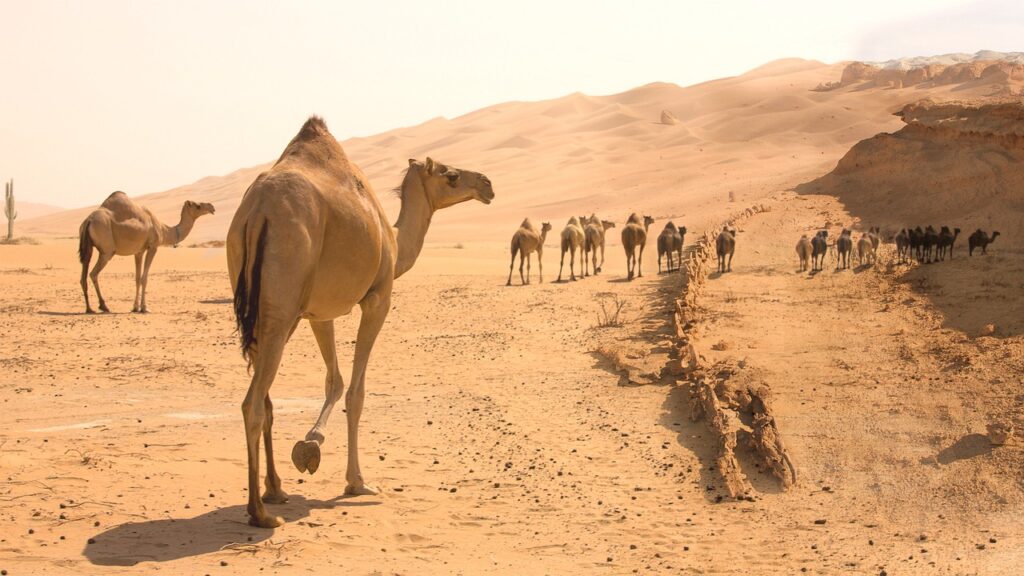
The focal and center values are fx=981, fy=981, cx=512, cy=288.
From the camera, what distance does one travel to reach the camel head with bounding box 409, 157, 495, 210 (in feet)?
32.2

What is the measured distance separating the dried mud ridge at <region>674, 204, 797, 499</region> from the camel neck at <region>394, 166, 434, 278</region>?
3.51 metres

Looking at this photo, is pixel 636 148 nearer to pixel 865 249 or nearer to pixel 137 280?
pixel 865 249

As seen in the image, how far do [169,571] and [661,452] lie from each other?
17.1 feet

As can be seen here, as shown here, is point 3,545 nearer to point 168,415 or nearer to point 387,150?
point 168,415

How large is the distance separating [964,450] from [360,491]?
555 centimetres

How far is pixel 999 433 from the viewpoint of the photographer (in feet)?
29.8

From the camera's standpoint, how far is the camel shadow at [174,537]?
6.21m

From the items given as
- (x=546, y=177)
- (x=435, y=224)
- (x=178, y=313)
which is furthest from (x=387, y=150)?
(x=178, y=313)

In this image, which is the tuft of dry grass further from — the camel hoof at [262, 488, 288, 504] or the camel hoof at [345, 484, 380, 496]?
the camel hoof at [262, 488, 288, 504]

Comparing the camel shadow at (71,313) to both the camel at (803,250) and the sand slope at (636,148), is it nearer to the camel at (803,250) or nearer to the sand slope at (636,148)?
the camel at (803,250)

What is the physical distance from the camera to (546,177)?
76625 millimetres

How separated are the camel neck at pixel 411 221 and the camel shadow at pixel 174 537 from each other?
2.77 metres

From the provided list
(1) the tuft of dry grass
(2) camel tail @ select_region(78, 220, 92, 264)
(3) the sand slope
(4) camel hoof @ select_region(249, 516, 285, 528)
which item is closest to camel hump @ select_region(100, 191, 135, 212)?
(2) camel tail @ select_region(78, 220, 92, 264)

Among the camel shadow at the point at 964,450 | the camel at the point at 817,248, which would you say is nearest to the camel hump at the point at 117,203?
the camel at the point at 817,248
